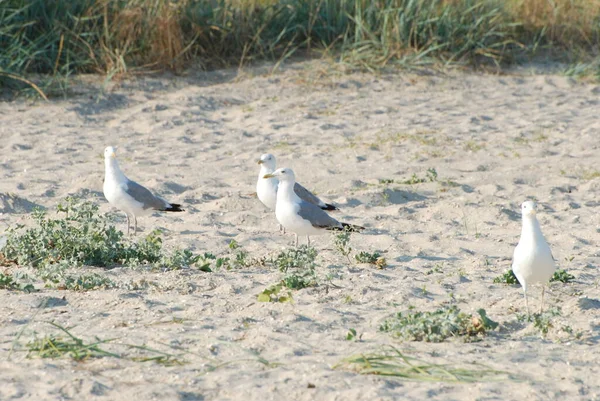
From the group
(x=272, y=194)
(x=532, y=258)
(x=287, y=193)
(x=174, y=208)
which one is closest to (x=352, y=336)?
(x=532, y=258)

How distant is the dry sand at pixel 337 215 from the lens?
167 inches

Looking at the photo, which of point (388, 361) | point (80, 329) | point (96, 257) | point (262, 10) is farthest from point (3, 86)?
point (388, 361)

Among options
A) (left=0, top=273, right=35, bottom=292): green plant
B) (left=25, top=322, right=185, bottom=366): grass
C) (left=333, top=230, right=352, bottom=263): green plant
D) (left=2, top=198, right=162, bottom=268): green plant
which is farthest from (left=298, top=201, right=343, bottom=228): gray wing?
(left=25, top=322, right=185, bottom=366): grass

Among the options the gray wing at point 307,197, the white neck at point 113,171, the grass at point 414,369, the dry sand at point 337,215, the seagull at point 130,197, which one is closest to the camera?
the grass at point 414,369

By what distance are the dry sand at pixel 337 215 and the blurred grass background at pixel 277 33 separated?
1.37 feet

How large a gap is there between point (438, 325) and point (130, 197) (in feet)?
10.5

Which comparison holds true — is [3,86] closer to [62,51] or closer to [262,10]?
[62,51]

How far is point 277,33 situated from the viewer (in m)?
12.5

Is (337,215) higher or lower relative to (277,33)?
lower

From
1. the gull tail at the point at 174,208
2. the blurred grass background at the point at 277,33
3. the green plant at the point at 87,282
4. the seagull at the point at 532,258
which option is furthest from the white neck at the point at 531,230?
the blurred grass background at the point at 277,33

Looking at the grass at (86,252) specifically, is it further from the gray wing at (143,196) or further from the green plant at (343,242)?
the gray wing at (143,196)

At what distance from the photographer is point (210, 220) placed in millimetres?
7516

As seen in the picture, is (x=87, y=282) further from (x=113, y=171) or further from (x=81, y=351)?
(x=113, y=171)

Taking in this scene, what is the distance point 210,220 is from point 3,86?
4528mm
